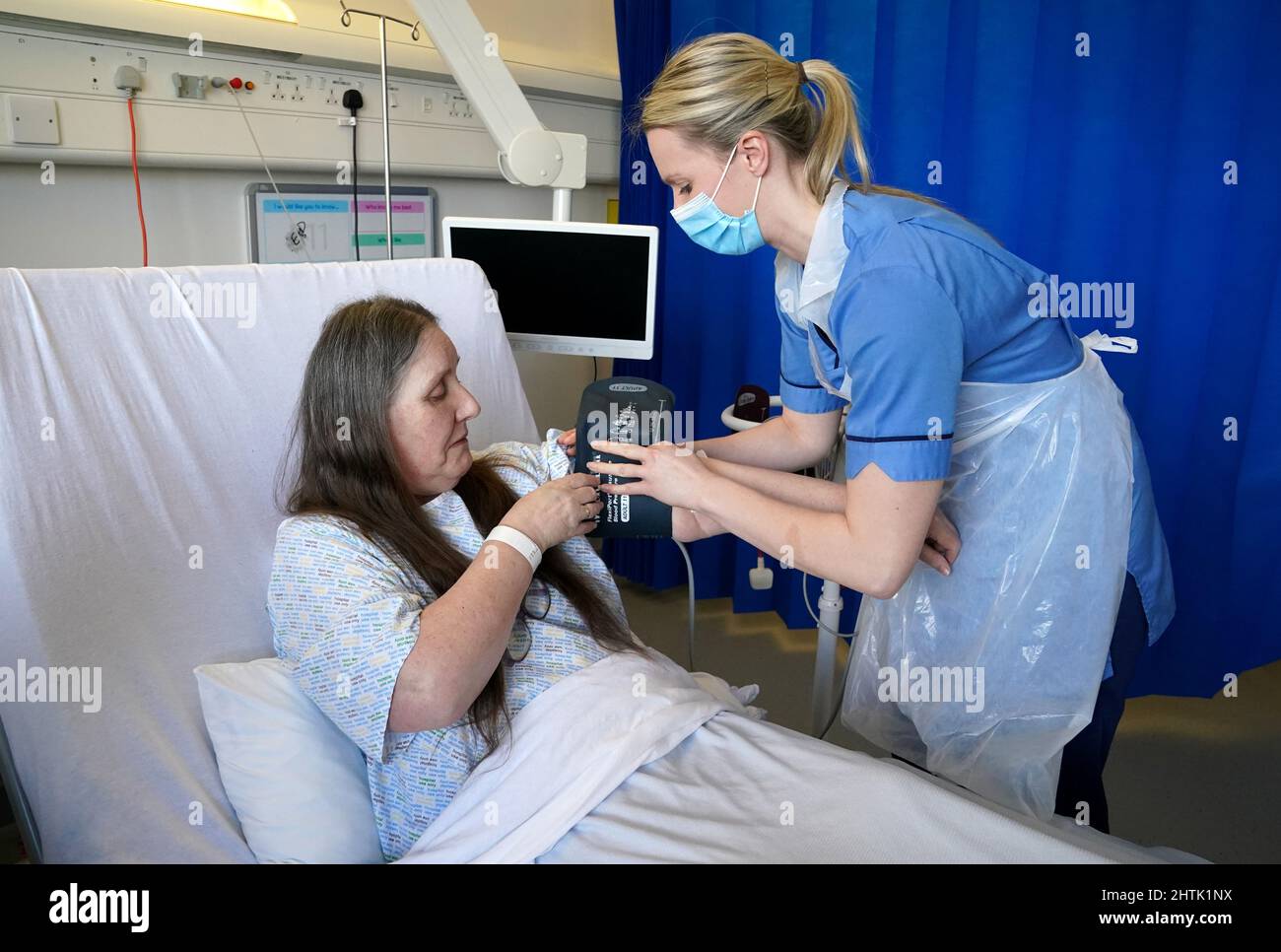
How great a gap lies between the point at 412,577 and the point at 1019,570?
80 centimetres

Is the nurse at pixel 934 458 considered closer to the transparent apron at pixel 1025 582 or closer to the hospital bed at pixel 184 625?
the transparent apron at pixel 1025 582

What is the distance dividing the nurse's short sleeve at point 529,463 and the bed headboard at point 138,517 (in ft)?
1.08

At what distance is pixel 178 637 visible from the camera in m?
1.32

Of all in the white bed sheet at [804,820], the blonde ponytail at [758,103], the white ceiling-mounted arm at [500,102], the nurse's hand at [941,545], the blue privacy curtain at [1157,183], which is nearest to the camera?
the white bed sheet at [804,820]

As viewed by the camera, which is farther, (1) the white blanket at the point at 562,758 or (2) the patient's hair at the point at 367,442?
(2) the patient's hair at the point at 367,442

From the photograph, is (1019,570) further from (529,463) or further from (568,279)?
(568,279)


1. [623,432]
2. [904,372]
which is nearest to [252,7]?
[623,432]

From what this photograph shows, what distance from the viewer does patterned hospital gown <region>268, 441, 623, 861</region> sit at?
1148 millimetres

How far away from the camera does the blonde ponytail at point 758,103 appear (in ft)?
4.08

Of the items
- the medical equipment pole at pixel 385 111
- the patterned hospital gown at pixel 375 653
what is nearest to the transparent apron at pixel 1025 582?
the patterned hospital gown at pixel 375 653

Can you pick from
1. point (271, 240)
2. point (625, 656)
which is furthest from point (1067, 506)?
point (271, 240)

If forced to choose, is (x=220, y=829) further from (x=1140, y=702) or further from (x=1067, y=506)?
(x=1140, y=702)

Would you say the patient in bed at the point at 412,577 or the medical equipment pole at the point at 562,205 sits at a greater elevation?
the medical equipment pole at the point at 562,205

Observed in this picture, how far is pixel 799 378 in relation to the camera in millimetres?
1549
